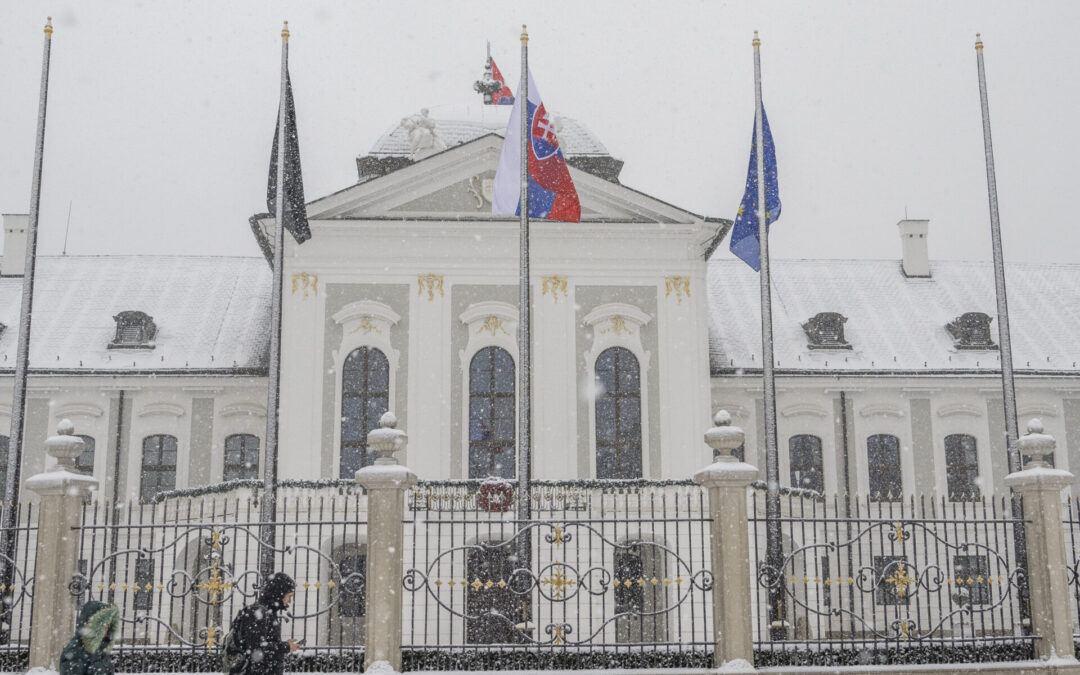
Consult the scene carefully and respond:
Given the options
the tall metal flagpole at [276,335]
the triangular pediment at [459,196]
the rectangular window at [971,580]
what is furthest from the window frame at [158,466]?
the rectangular window at [971,580]

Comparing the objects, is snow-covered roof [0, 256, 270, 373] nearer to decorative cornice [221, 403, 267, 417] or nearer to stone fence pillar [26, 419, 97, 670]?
decorative cornice [221, 403, 267, 417]

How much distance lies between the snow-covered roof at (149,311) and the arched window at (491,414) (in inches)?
213

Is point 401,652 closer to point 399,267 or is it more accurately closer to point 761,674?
point 761,674

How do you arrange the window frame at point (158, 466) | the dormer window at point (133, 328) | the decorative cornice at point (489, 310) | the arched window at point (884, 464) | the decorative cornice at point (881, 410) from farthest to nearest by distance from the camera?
the dormer window at point (133, 328), the decorative cornice at point (881, 410), the arched window at point (884, 464), the window frame at point (158, 466), the decorative cornice at point (489, 310)

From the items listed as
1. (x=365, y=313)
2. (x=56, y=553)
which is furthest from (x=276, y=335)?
(x=365, y=313)

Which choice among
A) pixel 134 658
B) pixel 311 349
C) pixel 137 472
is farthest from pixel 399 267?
pixel 134 658

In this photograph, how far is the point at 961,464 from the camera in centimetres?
2595

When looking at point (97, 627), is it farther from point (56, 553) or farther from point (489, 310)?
point (489, 310)

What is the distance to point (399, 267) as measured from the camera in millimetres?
22906

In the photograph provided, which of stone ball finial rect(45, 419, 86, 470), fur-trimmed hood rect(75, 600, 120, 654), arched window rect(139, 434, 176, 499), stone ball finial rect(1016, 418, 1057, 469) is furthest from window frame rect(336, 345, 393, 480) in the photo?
fur-trimmed hood rect(75, 600, 120, 654)

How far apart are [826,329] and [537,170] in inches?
536

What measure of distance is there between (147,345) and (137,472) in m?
3.09

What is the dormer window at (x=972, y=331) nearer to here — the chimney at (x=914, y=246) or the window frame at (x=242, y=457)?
the chimney at (x=914, y=246)

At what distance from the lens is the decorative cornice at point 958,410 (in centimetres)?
2605
